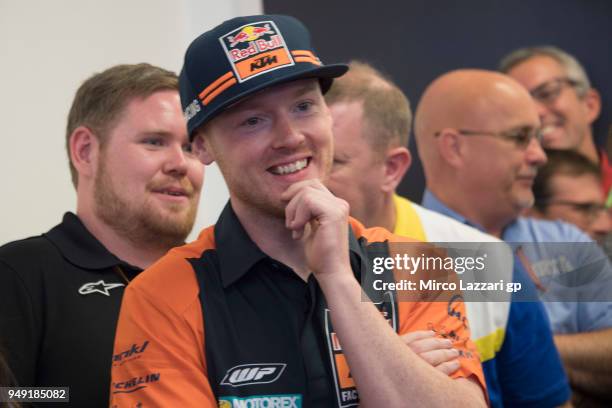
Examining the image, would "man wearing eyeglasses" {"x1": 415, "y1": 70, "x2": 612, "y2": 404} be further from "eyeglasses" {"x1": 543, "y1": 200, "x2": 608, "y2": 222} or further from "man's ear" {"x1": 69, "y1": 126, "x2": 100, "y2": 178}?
"man's ear" {"x1": 69, "y1": 126, "x2": 100, "y2": 178}

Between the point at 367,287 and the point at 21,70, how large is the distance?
160cm

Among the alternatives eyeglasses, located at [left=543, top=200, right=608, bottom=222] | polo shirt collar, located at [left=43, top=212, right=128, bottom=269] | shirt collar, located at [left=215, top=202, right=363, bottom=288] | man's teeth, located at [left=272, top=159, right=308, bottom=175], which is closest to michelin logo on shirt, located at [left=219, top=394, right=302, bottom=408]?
shirt collar, located at [left=215, top=202, right=363, bottom=288]

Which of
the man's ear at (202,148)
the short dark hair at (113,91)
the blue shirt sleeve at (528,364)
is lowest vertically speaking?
the blue shirt sleeve at (528,364)

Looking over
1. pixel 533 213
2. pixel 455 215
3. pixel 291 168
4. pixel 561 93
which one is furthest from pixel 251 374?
pixel 561 93

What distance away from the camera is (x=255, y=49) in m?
1.64

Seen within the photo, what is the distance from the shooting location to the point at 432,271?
5.66 ft

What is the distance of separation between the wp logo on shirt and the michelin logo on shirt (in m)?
0.03

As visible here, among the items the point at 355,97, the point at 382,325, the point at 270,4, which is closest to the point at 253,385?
the point at 382,325

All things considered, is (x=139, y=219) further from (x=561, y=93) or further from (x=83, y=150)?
(x=561, y=93)

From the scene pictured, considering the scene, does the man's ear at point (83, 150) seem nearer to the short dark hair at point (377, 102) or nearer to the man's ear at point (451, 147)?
the short dark hair at point (377, 102)

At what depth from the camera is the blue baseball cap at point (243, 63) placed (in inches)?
63.9

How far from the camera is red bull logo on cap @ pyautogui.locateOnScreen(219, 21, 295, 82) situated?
1628 millimetres

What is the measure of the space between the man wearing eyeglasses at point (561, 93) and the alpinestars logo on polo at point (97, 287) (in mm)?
2266

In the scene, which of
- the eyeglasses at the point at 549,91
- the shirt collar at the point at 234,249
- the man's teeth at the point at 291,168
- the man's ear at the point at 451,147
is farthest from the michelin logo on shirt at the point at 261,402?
the eyeglasses at the point at 549,91
